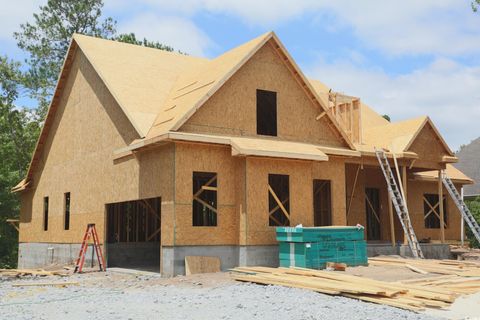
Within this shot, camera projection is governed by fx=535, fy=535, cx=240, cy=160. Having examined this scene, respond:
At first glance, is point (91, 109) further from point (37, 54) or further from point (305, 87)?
point (37, 54)

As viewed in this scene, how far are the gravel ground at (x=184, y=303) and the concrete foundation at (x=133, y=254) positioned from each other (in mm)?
6342

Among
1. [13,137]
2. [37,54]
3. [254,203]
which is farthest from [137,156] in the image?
[37,54]

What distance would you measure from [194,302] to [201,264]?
4.83 meters

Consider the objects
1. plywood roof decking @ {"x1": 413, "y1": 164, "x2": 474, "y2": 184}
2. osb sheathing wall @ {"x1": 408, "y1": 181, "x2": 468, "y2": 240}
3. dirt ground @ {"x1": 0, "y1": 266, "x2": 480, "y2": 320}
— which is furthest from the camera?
plywood roof decking @ {"x1": 413, "y1": 164, "x2": 474, "y2": 184}

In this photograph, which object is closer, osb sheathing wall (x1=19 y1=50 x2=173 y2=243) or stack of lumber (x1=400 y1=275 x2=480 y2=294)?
stack of lumber (x1=400 y1=275 x2=480 y2=294)

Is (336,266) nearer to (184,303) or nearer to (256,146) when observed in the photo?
(256,146)

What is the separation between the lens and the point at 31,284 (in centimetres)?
1466

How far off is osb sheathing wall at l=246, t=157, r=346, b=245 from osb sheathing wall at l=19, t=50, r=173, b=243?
2.44 meters

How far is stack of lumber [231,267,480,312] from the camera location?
31.8ft

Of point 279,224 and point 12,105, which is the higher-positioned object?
point 12,105

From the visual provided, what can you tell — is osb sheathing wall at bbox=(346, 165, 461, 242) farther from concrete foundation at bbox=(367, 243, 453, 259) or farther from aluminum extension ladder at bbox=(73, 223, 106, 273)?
aluminum extension ladder at bbox=(73, 223, 106, 273)

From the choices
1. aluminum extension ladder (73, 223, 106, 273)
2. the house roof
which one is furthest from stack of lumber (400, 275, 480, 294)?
aluminum extension ladder (73, 223, 106, 273)

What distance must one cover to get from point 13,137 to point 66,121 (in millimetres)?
17447

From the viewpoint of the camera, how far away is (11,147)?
3719 cm
